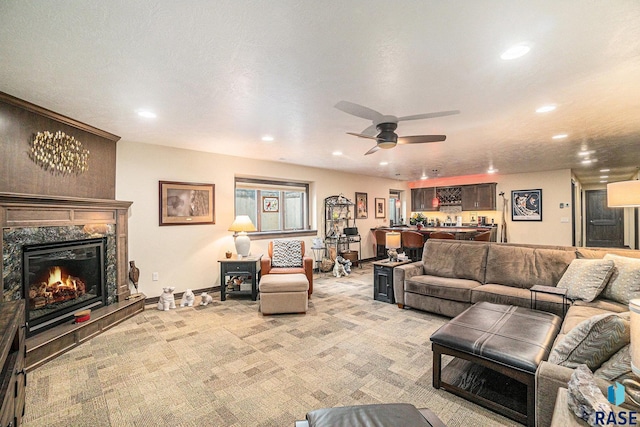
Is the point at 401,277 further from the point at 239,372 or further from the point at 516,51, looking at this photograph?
the point at 516,51

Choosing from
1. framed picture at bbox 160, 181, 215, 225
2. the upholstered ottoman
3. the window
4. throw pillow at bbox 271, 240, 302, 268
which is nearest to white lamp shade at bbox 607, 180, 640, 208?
the upholstered ottoman

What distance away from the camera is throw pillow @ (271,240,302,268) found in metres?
4.77

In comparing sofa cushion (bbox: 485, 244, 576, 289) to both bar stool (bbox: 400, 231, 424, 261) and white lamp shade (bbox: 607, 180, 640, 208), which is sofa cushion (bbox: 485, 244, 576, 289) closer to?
white lamp shade (bbox: 607, 180, 640, 208)

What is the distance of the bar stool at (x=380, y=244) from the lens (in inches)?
318

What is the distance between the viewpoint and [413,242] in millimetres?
6852

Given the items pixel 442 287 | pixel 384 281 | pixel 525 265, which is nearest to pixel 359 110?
pixel 442 287

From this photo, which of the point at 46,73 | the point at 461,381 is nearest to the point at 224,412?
the point at 461,381

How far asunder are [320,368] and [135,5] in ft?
9.55

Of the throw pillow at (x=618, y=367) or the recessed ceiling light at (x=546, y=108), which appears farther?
the recessed ceiling light at (x=546, y=108)

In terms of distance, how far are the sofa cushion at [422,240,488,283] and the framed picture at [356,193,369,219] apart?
11.7ft

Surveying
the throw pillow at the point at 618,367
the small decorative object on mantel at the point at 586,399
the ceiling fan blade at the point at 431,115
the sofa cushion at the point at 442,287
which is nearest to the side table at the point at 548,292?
the sofa cushion at the point at 442,287

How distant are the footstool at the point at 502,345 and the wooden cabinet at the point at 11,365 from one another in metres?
2.56

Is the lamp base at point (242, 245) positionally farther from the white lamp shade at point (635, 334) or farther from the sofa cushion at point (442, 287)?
the white lamp shade at point (635, 334)

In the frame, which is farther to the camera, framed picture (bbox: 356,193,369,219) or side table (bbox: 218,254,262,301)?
framed picture (bbox: 356,193,369,219)
